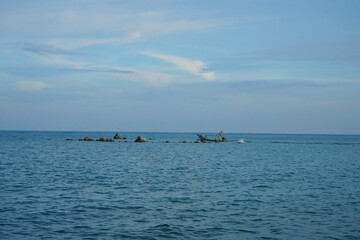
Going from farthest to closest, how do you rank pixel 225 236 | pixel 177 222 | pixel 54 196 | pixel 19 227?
1. pixel 54 196
2. pixel 177 222
3. pixel 19 227
4. pixel 225 236

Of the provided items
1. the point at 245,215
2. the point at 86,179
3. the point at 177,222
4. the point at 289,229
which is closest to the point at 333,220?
the point at 289,229

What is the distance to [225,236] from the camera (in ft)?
50.1

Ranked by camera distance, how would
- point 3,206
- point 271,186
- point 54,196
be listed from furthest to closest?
point 271,186, point 54,196, point 3,206

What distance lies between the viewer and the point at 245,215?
18984 millimetres

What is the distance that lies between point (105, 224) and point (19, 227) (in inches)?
158

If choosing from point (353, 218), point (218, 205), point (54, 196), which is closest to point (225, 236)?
point (218, 205)

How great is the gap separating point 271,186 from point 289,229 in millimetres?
12633

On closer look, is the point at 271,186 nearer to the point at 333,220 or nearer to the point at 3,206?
the point at 333,220

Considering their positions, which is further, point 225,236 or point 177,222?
point 177,222

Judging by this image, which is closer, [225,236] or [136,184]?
[225,236]

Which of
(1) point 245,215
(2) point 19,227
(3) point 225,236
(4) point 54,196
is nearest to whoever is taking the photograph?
(3) point 225,236

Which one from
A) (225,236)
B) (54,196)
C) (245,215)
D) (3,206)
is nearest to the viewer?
(225,236)

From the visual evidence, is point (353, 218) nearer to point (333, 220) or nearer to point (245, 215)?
point (333, 220)

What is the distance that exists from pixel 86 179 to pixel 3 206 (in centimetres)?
1184
